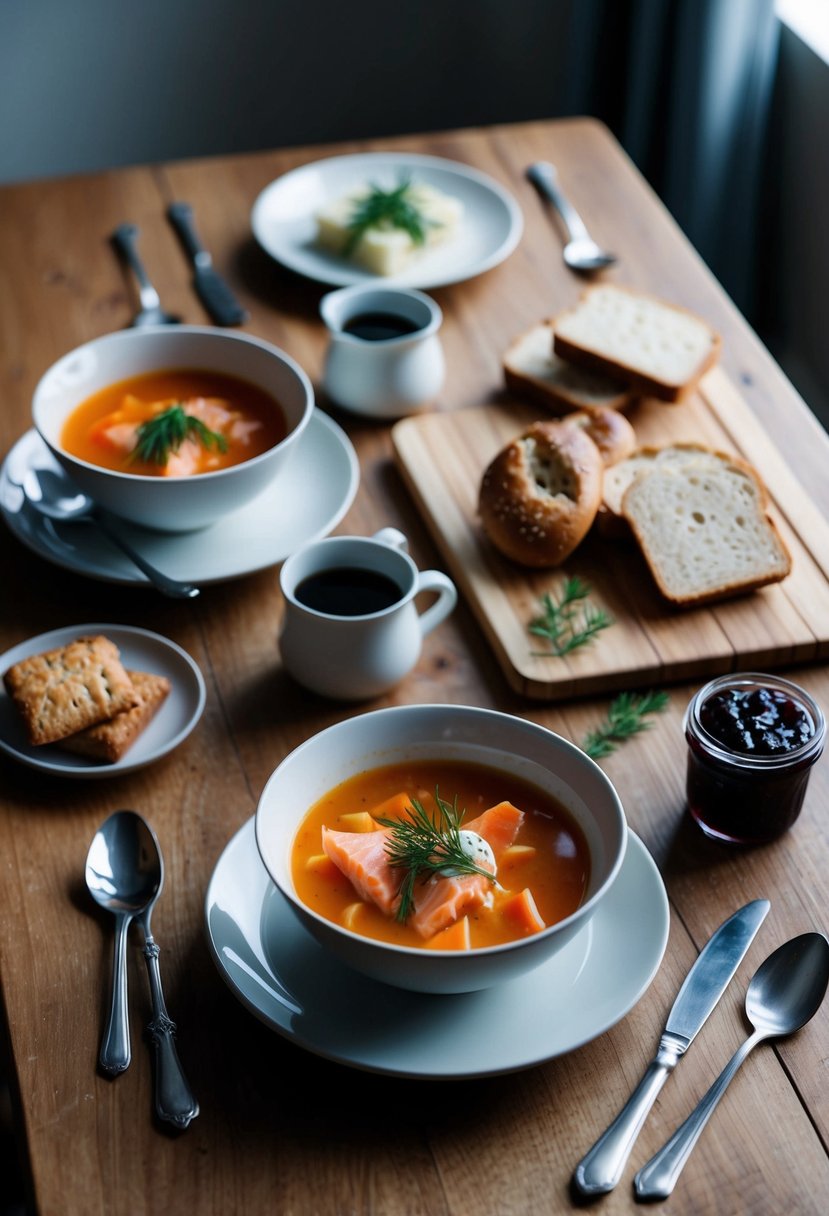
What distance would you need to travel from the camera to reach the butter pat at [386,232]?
7.65 feet

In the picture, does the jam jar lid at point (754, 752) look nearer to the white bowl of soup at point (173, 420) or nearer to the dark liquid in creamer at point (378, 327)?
the white bowl of soup at point (173, 420)

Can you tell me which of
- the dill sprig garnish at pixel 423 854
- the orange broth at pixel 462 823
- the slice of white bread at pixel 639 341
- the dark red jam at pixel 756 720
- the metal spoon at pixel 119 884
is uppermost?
the dill sprig garnish at pixel 423 854

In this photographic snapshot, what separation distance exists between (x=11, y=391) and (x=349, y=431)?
22.2 inches

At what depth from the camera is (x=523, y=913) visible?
3.77ft

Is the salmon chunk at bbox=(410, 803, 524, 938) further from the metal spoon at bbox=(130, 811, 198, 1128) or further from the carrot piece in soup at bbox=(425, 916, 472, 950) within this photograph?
the metal spoon at bbox=(130, 811, 198, 1128)

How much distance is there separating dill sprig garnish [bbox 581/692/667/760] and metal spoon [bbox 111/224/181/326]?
1.16 metres

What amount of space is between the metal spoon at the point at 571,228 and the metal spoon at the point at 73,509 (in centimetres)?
107

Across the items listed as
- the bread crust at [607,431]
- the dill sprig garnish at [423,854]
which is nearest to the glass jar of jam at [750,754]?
the dill sprig garnish at [423,854]

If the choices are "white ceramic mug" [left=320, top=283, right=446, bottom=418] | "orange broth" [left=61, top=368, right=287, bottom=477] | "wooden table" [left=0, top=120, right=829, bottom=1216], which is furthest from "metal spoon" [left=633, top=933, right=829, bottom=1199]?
"white ceramic mug" [left=320, top=283, right=446, bottom=418]

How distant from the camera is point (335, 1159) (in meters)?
1.11

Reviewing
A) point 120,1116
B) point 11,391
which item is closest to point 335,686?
point 120,1116

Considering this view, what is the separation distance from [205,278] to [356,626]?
1.12 m

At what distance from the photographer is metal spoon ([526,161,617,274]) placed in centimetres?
242

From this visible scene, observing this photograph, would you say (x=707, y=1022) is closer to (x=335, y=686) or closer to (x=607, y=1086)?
(x=607, y=1086)
